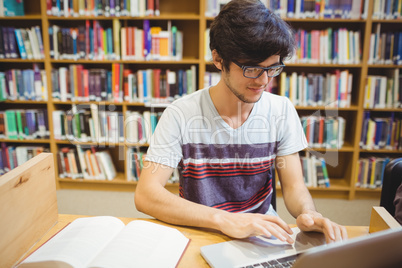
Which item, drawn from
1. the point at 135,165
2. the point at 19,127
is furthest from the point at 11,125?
the point at 135,165

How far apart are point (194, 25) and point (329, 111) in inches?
53.2

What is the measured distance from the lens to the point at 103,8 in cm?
258

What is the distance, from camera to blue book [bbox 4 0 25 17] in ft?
8.62

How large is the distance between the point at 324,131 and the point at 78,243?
235cm

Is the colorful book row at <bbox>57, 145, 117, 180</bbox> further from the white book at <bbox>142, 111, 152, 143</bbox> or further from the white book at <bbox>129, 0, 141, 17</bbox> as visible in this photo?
the white book at <bbox>129, 0, 141, 17</bbox>

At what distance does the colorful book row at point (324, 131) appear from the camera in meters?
2.67

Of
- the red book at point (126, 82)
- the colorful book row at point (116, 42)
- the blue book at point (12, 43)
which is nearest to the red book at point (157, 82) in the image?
the colorful book row at point (116, 42)

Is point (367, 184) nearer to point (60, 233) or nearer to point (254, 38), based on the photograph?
point (254, 38)

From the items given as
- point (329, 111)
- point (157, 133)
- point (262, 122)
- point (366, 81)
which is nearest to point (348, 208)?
point (329, 111)

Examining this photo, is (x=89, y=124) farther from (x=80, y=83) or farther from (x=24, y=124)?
(x=24, y=124)

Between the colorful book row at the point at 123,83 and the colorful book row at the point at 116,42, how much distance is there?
0.37ft

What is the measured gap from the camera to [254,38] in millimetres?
1034

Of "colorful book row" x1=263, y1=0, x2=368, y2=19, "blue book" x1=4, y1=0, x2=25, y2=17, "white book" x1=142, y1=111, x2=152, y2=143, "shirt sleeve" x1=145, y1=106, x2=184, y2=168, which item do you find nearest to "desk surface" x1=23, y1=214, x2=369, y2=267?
"shirt sleeve" x1=145, y1=106, x2=184, y2=168

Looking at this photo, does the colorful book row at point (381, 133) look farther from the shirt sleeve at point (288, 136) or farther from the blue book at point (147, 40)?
the blue book at point (147, 40)
